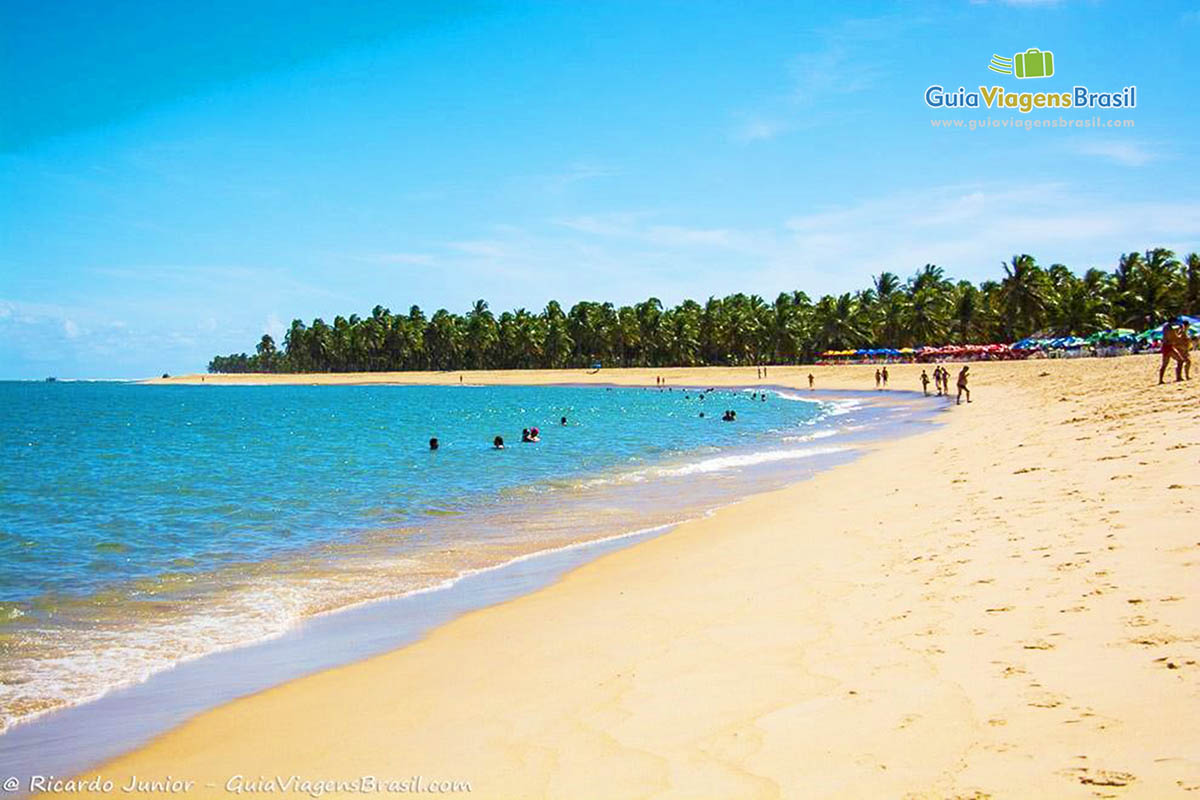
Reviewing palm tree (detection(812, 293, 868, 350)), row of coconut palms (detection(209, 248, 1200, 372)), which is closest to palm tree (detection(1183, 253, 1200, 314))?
row of coconut palms (detection(209, 248, 1200, 372))

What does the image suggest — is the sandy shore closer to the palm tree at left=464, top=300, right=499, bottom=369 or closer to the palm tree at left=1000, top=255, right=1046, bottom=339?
the palm tree at left=1000, top=255, right=1046, bottom=339

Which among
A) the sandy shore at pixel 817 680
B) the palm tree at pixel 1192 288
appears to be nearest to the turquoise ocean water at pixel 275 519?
the sandy shore at pixel 817 680

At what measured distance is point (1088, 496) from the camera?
11.1 m

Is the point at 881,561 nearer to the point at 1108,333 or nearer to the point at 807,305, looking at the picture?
the point at 1108,333

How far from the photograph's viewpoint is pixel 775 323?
423 feet

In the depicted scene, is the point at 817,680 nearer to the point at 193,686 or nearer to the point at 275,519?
the point at 193,686

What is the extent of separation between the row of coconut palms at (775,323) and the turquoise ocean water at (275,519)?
65.5 metres

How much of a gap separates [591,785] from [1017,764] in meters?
2.21

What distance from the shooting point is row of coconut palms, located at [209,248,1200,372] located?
3553 inches

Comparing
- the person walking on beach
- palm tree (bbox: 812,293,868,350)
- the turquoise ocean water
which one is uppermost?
palm tree (bbox: 812,293,868,350)

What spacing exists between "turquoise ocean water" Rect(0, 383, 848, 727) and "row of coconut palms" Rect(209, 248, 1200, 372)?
65530 mm

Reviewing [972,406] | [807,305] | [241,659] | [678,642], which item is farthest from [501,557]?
[807,305]

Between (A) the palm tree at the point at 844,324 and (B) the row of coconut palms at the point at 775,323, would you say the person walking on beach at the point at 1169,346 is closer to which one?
(B) the row of coconut palms at the point at 775,323

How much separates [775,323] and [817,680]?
126449 mm
